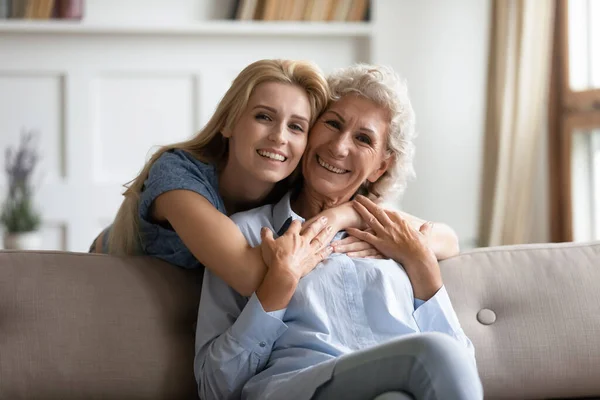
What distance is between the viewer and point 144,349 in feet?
5.47

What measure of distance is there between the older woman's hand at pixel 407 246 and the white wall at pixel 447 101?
206cm

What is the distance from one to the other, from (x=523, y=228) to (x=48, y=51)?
2.17 metres

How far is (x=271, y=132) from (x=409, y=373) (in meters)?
0.65

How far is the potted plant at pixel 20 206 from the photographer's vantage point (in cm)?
332

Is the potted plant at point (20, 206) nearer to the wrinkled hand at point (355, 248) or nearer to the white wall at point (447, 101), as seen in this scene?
the white wall at point (447, 101)

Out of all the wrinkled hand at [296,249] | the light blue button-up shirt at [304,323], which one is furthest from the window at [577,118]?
the wrinkled hand at [296,249]

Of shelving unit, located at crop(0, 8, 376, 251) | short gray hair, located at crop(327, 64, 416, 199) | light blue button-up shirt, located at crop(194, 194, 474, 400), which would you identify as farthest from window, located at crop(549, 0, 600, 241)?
light blue button-up shirt, located at crop(194, 194, 474, 400)

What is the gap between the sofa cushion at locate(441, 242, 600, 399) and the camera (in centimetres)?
176

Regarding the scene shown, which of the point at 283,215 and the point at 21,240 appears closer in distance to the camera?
the point at 283,215

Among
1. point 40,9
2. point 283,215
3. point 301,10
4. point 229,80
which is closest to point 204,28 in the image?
point 229,80

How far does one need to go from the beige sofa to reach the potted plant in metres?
1.69

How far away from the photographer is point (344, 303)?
1632 millimetres

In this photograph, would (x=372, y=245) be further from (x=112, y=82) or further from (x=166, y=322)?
(x=112, y=82)

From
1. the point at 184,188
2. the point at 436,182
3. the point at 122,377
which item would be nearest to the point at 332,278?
the point at 184,188
